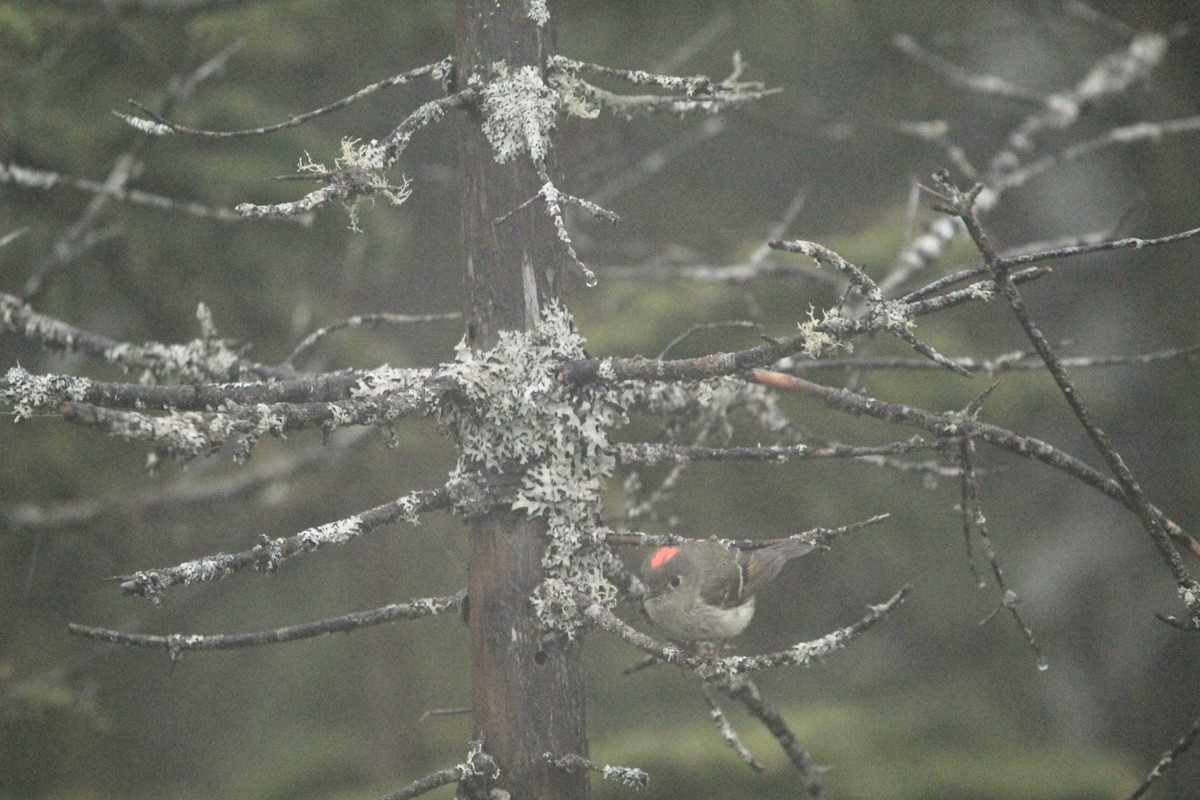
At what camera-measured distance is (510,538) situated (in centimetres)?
276

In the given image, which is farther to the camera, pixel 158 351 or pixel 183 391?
pixel 158 351

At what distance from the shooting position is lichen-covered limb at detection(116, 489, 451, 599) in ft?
6.75

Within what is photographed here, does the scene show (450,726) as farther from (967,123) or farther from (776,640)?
(967,123)

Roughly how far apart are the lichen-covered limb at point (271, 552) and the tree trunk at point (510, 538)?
0.70 ft

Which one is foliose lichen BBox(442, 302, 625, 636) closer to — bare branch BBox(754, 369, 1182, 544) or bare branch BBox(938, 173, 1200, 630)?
bare branch BBox(754, 369, 1182, 544)

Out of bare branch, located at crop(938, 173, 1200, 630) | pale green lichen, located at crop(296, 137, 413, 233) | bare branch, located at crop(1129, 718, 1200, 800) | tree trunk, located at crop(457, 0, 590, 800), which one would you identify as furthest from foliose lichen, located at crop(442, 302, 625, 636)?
bare branch, located at crop(1129, 718, 1200, 800)

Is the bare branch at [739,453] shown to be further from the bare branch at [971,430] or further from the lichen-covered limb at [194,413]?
the lichen-covered limb at [194,413]

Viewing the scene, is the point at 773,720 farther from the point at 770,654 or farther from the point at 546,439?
the point at 546,439

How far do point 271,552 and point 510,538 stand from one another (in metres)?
0.69

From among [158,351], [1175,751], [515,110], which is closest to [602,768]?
[1175,751]

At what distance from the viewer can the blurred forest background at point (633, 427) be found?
5203 mm

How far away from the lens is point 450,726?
7164mm

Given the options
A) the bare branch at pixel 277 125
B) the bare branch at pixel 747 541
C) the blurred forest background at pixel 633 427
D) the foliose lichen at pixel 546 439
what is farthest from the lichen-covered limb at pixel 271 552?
the blurred forest background at pixel 633 427

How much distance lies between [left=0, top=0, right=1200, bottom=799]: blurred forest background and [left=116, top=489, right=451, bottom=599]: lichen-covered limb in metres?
1.24
